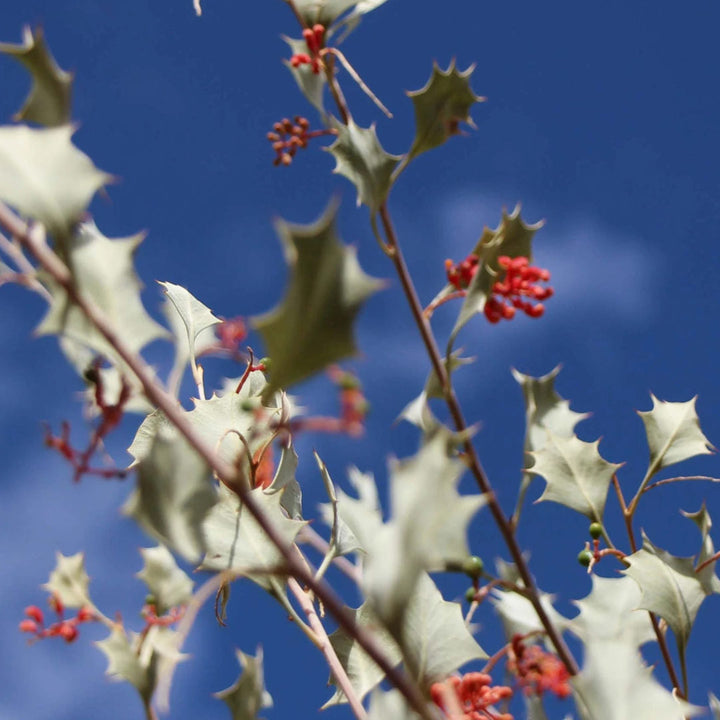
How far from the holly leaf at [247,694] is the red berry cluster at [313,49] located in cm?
136

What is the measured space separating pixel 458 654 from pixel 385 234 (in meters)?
0.78

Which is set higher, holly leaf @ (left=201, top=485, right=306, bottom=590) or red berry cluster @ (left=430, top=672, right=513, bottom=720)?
holly leaf @ (left=201, top=485, right=306, bottom=590)

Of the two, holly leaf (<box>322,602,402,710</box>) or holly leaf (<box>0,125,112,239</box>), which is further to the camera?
holly leaf (<box>322,602,402,710</box>)

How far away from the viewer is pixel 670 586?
1.71 m

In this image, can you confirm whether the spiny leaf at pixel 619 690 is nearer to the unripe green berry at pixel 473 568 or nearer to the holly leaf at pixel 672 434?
the unripe green berry at pixel 473 568

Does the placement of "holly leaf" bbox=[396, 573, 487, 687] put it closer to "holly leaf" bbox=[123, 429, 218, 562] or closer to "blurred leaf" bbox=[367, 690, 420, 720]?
"blurred leaf" bbox=[367, 690, 420, 720]

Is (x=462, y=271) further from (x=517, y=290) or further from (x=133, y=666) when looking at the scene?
(x=133, y=666)

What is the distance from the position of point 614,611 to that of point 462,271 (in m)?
0.82

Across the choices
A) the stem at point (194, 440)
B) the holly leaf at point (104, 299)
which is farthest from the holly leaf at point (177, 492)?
the holly leaf at point (104, 299)

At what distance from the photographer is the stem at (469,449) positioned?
4.65ft

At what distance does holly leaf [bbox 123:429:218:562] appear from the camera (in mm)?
827

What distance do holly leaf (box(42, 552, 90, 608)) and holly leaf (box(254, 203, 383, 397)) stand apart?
1063mm

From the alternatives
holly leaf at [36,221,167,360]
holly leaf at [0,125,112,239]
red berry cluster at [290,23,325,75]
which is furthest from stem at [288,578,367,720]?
red berry cluster at [290,23,325,75]

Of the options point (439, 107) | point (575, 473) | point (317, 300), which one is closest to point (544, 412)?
point (575, 473)
